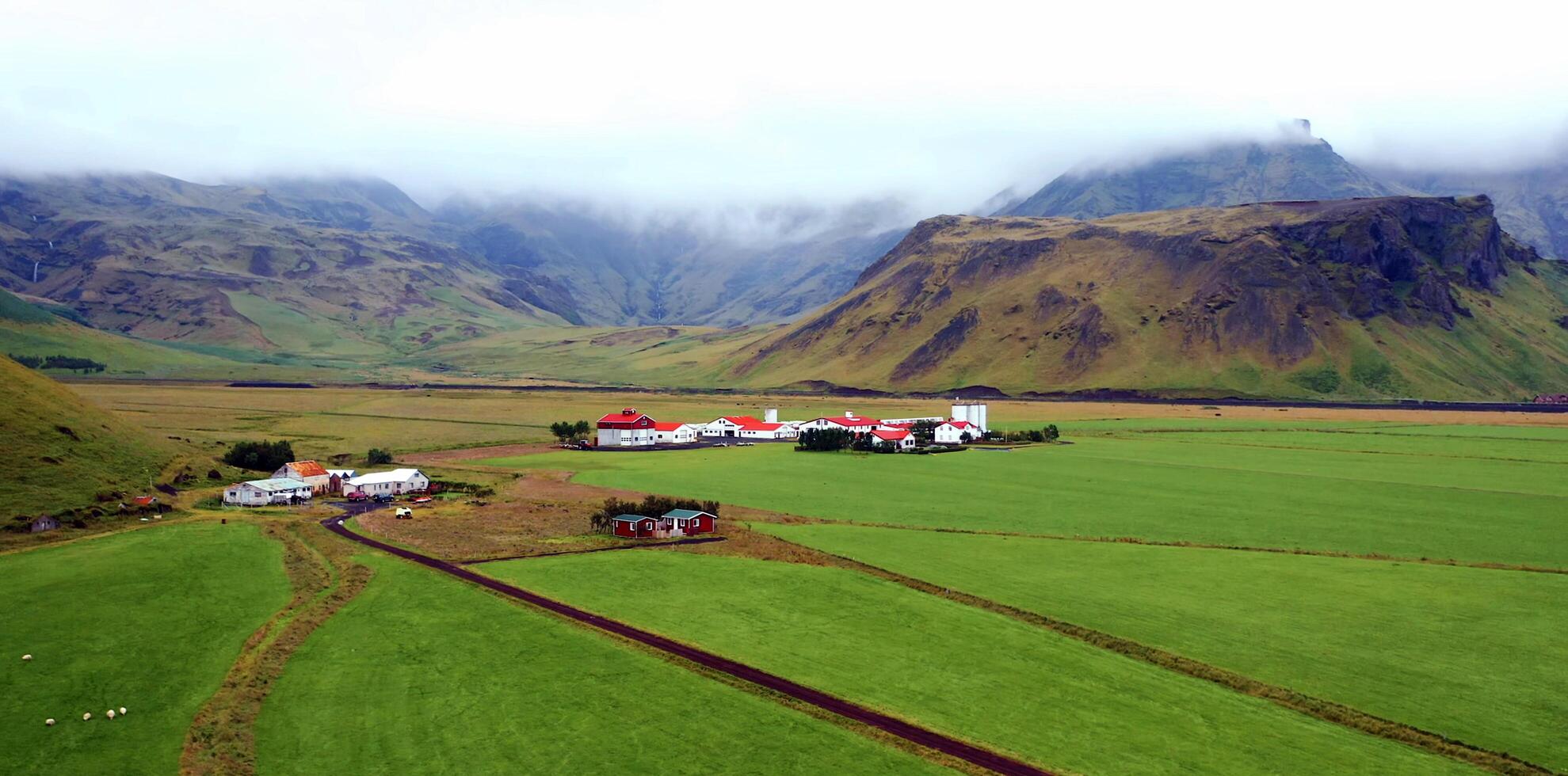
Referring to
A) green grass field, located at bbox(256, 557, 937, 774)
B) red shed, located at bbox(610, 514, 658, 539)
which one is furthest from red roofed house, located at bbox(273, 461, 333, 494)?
green grass field, located at bbox(256, 557, 937, 774)

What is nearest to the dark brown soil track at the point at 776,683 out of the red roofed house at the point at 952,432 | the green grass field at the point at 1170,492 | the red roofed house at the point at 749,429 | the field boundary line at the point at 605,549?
the field boundary line at the point at 605,549

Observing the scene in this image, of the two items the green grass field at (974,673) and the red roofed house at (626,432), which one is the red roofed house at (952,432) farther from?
the green grass field at (974,673)

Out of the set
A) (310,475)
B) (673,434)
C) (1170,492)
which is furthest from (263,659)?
(673,434)

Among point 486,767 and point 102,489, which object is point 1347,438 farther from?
point 102,489

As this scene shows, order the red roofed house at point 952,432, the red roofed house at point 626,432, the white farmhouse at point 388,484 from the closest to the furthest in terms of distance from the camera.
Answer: the white farmhouse at point 388,484
the red roofed house at point 952,432
the red roofed house at point 626,432

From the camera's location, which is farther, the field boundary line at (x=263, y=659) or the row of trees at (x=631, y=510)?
the row of trees at (x=631, y=510)

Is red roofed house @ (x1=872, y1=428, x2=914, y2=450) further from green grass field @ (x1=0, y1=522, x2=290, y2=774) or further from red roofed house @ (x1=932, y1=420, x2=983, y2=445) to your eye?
green grass field @ (x1=0, y1=522, x2=290, y2=774)
